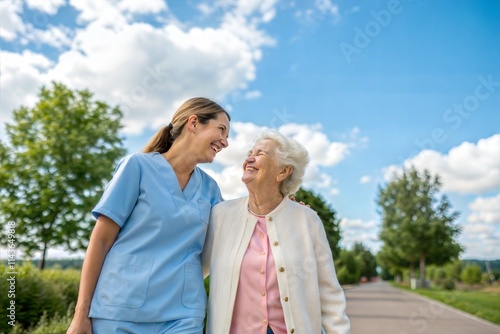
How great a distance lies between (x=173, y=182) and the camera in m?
2.88

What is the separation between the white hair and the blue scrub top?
66 centimetres

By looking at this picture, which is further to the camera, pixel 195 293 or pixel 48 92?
pixel 48 92

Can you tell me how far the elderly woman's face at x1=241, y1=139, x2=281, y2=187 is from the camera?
10.4ft

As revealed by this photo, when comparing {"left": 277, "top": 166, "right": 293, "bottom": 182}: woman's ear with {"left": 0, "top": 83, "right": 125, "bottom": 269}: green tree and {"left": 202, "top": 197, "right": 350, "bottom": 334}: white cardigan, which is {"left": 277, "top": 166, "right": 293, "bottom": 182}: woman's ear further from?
{"left": 0, "top": 83, "right": 125, "bottom": 269}: green tree

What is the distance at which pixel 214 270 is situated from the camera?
299cm

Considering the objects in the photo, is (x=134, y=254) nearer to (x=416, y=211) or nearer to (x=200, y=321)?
(x=200, y=321)

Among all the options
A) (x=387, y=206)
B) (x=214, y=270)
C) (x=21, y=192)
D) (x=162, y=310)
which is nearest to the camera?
(x=162, y=310)

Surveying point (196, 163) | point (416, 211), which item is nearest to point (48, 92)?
point (196, 163)

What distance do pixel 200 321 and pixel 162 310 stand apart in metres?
0.26

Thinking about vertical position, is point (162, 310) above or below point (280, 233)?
below

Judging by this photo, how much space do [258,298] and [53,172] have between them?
62.6ft

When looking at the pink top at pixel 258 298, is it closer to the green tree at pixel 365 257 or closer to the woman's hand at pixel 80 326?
the woman's hand at pixel 80 326

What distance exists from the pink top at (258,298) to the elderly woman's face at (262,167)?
0.45 m

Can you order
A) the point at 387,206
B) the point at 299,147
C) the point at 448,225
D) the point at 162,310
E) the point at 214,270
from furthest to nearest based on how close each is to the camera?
the point at 387,206 → the point at 448,225 → the point at 299,147 → the point at 214,270 → the point at 162,310
